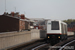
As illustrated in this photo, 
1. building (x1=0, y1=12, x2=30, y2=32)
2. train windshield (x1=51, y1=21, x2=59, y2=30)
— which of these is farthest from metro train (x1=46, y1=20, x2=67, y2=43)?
building (x1=0, y1=12, x2=30, y2=32)

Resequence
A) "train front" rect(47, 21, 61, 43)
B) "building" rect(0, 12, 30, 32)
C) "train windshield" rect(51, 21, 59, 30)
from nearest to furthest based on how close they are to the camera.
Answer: "train front" rect(47, 21, 61, 43) → "train windshield" rect(51, 21, 59, 30) → "building" rect(0, 12, 30, 32)

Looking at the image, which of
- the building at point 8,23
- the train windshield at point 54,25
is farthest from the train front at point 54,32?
the building at point 8,23

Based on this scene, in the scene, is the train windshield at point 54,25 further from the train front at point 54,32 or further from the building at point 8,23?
the building at point 8,23

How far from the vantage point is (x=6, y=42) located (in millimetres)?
23156

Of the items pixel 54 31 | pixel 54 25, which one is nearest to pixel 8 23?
pixel 54 25

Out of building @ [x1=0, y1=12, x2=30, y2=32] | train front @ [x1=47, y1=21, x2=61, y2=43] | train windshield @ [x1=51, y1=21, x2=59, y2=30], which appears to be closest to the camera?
train front @ [x1=47, y1=21, x2=61, y2=43]

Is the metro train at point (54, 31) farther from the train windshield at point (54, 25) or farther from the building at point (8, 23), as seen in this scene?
the building at point (8, 23)

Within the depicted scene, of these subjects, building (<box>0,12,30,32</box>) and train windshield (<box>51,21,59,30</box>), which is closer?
train windshield (<box>51,21,59,30</box>)

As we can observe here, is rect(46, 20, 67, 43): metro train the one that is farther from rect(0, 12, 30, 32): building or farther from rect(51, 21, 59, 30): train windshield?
rect(0, 12, 30, 32): building

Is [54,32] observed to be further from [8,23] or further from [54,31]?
[8,23]

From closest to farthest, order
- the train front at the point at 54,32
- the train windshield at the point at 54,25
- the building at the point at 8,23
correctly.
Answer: the train front at the point at 54,32, the train windshield at the point at 54,25, the building at the point at 8,23

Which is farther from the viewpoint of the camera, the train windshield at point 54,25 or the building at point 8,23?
the building at point 8,23

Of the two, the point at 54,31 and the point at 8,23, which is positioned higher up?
the point at 8,23

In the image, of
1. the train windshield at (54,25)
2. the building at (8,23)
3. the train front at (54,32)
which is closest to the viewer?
the train front at (54,32)
